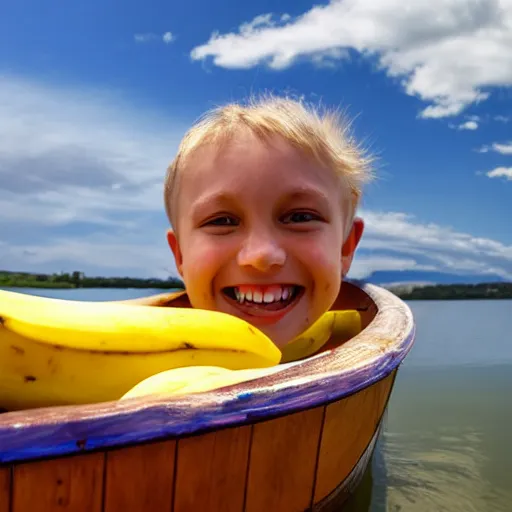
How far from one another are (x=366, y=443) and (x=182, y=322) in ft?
2.78

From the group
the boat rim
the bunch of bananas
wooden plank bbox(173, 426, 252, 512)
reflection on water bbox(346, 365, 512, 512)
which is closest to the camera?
the boat rim

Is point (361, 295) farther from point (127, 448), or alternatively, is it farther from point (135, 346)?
point (127, 448)

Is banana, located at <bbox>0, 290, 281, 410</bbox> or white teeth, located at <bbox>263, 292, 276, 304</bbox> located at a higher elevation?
white teeth, located at <bbox>263, 292, 276, 304</bbox>

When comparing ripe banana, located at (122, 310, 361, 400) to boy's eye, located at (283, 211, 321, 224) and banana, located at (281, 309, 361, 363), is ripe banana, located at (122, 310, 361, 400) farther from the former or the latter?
banana, located at (281, 309, 361, 363)

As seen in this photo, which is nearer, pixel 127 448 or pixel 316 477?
pixel 127 448

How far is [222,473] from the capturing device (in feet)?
3.83

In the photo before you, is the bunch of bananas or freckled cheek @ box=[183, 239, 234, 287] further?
freckled cheek @ box=[183, 239, 234, 287]

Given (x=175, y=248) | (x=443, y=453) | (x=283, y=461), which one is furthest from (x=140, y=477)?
(x=443, y=453)

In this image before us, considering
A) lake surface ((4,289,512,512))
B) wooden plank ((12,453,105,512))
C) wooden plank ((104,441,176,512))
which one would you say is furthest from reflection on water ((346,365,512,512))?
wooden plank ((12,453,105,512))

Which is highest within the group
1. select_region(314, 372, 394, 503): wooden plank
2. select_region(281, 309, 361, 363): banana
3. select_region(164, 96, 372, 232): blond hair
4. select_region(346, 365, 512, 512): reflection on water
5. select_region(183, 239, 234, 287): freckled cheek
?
select_region(164, 96, 372, 232): blond hair

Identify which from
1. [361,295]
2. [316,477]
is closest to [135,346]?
[316,477]

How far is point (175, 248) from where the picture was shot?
9.51 ft

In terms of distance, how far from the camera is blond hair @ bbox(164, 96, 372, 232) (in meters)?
2.36

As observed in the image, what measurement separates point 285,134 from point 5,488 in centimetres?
166
